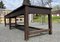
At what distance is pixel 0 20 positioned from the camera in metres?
16.2

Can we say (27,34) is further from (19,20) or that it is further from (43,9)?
(19,20)

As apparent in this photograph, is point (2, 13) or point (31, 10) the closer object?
point (31, 10)

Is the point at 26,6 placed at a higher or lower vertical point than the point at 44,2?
lower

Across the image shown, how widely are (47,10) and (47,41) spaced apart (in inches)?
70.1

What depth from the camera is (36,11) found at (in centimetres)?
531

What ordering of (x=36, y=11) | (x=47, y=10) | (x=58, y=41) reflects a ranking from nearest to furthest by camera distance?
(x=58, y=41) < (x=36, y=11) < (x=47, y=10)

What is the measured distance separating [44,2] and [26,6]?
2138 cm

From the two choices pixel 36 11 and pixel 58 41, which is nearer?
pixel 58 41

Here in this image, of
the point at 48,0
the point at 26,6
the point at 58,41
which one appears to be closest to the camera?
the point at 58,41

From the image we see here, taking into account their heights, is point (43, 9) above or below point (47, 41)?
above

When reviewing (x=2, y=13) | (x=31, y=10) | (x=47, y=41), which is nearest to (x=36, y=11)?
(x=31, y=10)

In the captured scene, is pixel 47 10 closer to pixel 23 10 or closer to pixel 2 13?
pixel 23 10

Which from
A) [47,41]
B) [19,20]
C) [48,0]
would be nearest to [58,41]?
[47,41]

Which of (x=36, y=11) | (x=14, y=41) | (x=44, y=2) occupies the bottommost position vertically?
(x=14, y=41)
